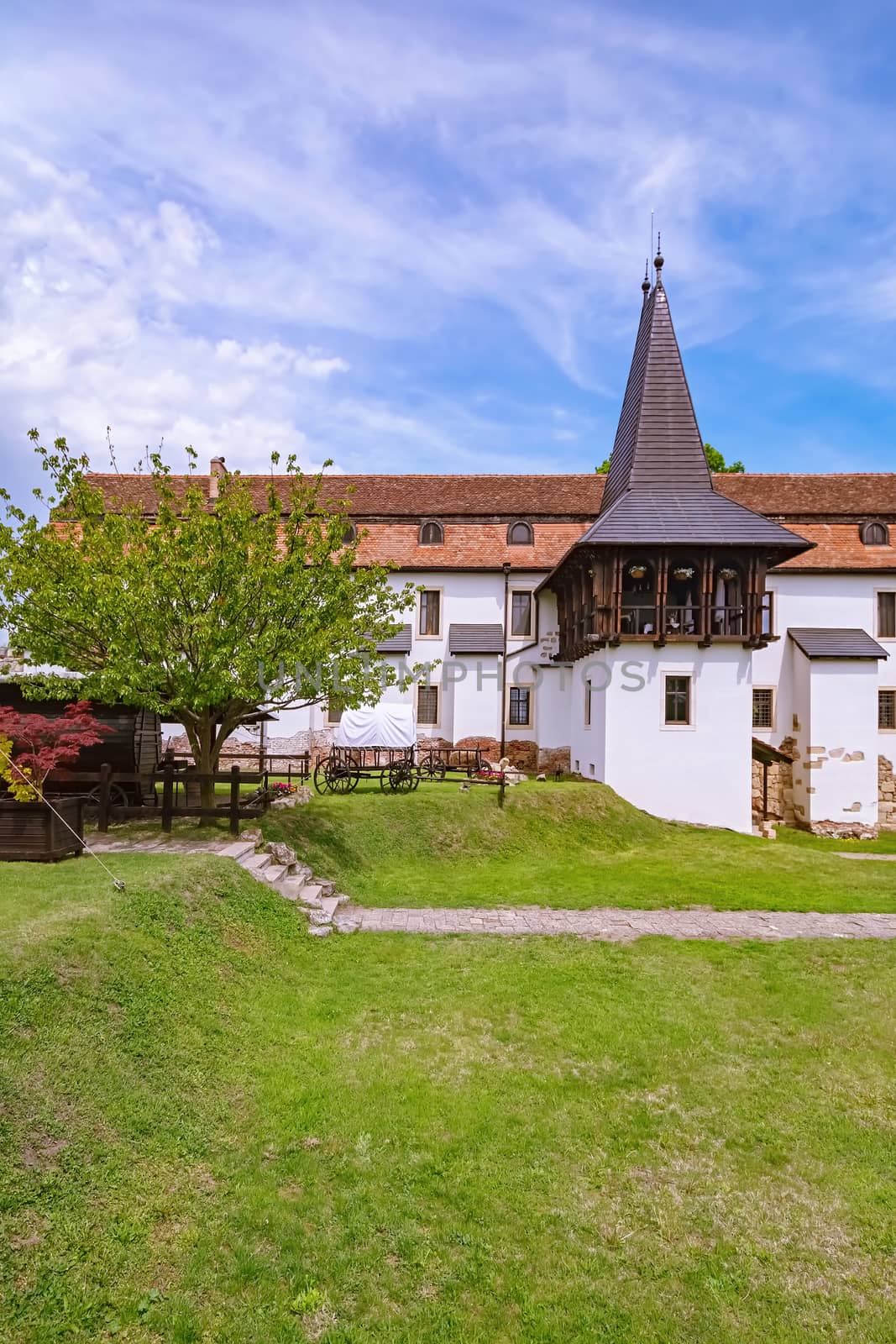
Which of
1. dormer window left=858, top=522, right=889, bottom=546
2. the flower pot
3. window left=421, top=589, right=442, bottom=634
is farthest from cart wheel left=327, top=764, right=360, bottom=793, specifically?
dormer window left=858, top=522, right=889, bottom=546

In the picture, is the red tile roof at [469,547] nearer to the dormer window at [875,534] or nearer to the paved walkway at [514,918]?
the dormer window at [875,534]

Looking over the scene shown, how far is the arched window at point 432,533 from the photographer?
92.8 feet

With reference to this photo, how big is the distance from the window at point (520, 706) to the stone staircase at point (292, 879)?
1522cm

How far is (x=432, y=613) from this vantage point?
1081 inches

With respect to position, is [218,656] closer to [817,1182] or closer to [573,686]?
[817,1182]

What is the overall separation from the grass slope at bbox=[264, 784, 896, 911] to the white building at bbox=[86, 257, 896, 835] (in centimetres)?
272

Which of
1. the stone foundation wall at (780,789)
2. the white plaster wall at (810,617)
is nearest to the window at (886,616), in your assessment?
the white plaster wall at (810,617)

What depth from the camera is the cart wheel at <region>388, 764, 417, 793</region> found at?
19125 mm

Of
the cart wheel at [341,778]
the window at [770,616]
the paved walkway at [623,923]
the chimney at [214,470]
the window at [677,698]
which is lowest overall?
the paved walkway at [623,923]

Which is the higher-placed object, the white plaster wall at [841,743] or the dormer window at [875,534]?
the dormer window at [875,534]

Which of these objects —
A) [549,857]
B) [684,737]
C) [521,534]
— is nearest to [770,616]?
[684,737]

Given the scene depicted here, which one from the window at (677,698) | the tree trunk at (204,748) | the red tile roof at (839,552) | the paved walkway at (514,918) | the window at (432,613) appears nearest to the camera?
the paved walkway at (514,918)

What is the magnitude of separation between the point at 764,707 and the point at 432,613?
40.6 feet

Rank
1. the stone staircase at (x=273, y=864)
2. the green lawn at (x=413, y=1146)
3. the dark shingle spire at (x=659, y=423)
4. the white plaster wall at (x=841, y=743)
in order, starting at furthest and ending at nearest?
the white plaster wall at (x=841, y=743), the dark shingle spire at (x=659, y=423), the stone staircase at (x=273, y=864), the green lawn at (x=413, y=1146)
